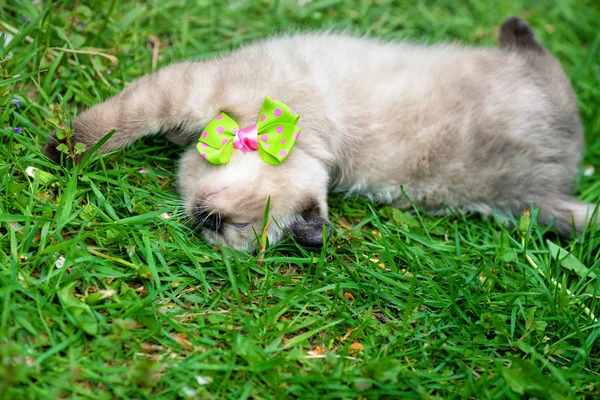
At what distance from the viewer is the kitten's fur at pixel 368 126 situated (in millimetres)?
2832

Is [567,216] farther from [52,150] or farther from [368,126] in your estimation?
[52,150]

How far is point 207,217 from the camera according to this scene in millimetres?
2783

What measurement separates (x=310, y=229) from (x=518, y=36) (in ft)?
6.62

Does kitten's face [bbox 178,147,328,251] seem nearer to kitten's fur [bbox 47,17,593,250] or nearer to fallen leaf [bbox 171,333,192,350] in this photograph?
kitten's fur [bbox 47,17,593,250]

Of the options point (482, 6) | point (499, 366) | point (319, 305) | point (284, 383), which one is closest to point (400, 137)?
point (319, 305)

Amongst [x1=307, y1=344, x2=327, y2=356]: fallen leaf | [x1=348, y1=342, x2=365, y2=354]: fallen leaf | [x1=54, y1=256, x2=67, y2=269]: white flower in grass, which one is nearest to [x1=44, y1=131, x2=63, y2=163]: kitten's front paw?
[x1=54, y1=256, x2=67, y2=269]: white flower in grass

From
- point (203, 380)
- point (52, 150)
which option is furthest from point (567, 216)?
point (52, 150)

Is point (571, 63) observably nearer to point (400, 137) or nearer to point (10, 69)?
point (400, 137)

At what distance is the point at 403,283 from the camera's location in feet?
9.20

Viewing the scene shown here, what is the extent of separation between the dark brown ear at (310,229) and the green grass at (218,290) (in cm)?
9

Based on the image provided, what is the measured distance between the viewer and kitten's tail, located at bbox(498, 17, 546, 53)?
11.9 ft

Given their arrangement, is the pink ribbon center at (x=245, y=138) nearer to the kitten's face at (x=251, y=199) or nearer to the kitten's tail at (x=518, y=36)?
the kitten's face at (x=251, y=199)

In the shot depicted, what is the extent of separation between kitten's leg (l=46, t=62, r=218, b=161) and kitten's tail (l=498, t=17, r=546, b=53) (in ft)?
6.48

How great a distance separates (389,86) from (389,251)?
3.17ft
